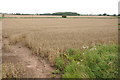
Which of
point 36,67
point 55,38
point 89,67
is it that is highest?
point 55,38

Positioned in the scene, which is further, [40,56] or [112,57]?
[40,56]

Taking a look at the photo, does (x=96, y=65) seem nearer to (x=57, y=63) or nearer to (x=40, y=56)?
(x=57, y=63)

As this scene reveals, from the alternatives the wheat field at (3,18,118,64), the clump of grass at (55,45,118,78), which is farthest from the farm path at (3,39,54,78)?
the clump of grass at (55,45,118,78)

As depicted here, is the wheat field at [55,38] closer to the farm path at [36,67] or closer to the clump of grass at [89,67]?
the farm path at [36,67]

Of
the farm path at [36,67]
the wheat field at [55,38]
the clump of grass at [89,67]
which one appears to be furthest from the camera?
the wheat field at [55,38]

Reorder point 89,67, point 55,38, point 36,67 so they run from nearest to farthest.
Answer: point 89,67
point 36,67
point 55,38

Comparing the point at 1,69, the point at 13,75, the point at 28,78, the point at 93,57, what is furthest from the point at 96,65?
the point at 1,69

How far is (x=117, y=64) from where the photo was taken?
5.50 metres

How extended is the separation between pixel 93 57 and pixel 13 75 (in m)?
3.10

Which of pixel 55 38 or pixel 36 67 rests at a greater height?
pixel 55 38

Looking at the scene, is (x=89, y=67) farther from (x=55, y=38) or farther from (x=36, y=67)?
(x=55, y=38)

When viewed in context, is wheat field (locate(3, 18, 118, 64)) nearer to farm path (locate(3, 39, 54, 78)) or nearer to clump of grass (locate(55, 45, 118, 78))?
farm path (locate(3, 39, 54, 78))

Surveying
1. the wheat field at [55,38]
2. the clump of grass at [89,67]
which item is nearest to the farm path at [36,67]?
the wheat field at [55,38]

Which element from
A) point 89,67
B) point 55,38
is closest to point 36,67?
point 89,67
